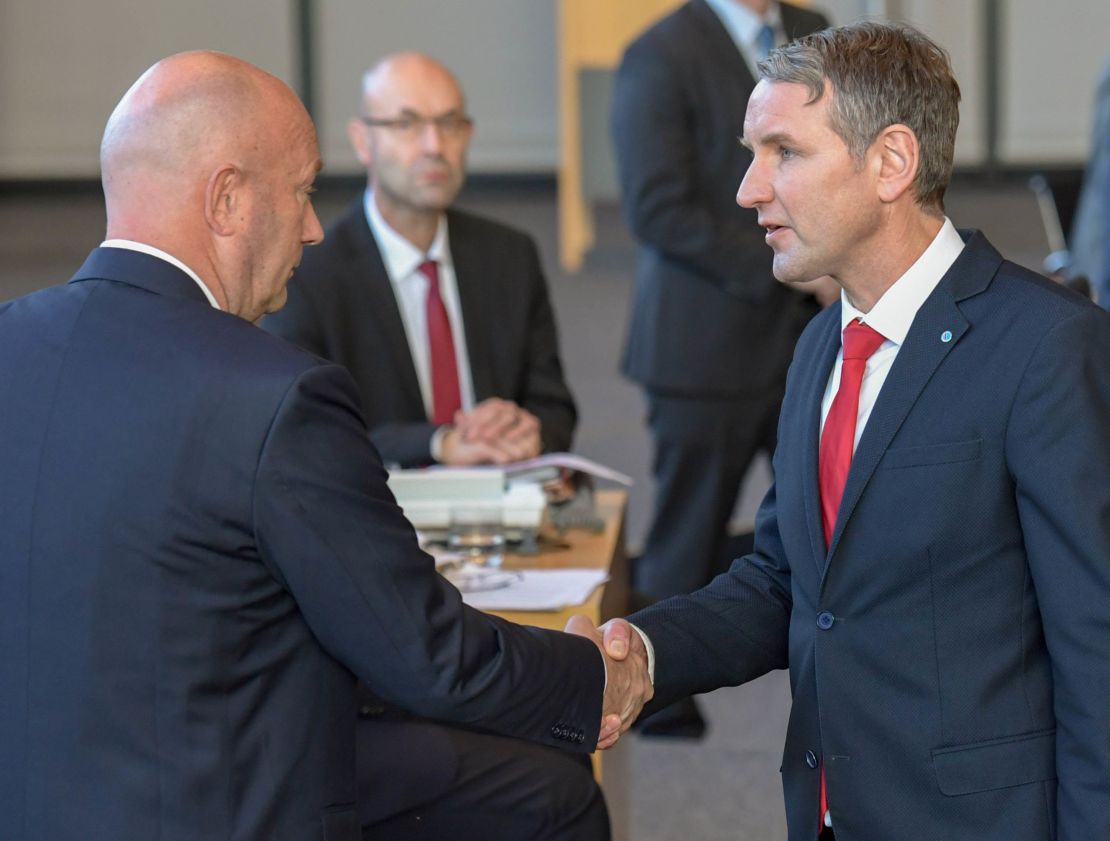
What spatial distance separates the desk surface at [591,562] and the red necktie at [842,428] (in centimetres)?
60

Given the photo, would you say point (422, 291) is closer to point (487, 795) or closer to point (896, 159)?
point (487, 795)

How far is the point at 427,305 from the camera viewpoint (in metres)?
3.76

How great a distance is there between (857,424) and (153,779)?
92 cm

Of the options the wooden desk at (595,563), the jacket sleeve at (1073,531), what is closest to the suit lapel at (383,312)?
the wooden desk at (595,563)

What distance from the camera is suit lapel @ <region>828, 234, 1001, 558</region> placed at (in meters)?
1.88

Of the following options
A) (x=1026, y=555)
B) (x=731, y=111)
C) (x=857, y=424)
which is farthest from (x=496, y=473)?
(x=731, y=111)

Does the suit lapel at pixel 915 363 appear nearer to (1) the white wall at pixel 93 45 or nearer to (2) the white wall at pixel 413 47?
(2) the white wall at pixel 413 47

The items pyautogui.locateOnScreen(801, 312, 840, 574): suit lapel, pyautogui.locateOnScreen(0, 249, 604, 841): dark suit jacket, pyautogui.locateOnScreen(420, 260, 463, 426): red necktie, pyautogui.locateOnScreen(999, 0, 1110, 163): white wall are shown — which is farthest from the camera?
pyautogui.locateOnScreen(999, 0, 1110, 163): white wall

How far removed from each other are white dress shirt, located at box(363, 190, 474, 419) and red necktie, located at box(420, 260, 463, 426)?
11mm

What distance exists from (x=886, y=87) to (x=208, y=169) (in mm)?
791

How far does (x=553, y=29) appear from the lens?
11.6m

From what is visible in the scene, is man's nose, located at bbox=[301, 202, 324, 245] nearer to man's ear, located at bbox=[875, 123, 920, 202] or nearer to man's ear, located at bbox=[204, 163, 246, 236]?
man's ear, located at bbox=[204, 163, 246, 236]

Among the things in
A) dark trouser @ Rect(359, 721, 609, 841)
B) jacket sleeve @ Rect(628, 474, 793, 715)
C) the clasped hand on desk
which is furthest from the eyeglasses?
jacket sleeve @ Rect(628, 474, 793, 715)

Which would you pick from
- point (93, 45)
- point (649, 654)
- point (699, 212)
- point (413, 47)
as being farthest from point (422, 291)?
point (93, 45)
